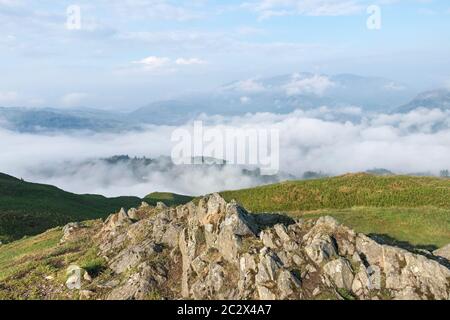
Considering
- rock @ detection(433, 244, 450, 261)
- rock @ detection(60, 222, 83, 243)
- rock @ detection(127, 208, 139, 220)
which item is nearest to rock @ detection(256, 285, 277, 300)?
rock @ detection(433, 244, 450, 261)

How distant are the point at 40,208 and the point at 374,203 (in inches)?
2290

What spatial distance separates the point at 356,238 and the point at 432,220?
2265 cm

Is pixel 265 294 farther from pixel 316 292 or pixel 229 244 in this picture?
pixel 229 244

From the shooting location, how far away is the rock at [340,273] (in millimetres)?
23609

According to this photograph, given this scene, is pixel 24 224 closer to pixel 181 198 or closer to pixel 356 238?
pixel 356 238

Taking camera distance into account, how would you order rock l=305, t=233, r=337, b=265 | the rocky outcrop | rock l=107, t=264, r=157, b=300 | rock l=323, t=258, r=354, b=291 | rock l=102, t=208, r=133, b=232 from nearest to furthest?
the rocky outcrop
rock l=323, t=258, r=354, b=291
rock l=305, t=233, r=337, b=265
rock l=107, t=264, r=157, b=300
rock l=102, t=208, r=133, b=232

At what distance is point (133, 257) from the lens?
94.6ft

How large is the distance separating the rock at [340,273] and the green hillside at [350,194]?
114 ft

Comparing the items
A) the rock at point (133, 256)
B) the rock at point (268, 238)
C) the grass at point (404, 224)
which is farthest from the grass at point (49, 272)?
the grass at point (404, 224)

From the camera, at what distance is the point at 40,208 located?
8012 centimetres

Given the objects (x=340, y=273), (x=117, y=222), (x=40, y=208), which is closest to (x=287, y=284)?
(x=340, y=273)

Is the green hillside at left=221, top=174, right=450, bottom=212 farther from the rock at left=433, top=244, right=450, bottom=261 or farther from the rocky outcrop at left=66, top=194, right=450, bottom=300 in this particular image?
the rocky outcrop at left=66, top=194, right=450, bottom=300

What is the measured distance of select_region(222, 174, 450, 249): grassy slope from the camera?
4256cm
